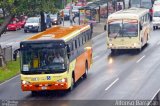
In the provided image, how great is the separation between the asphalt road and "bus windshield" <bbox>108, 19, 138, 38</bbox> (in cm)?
141

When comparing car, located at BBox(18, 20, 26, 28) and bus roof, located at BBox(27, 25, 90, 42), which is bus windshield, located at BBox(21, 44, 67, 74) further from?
car, located at BBox(18, 20, 26, 28)

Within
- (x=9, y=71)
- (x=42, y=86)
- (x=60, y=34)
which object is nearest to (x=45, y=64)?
(x=42, y=86)

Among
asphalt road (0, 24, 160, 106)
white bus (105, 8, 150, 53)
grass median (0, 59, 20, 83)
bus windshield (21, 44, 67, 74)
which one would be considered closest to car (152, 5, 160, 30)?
asphalt road (0, 24, 160, 106)

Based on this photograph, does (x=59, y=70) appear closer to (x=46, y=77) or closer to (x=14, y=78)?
(x=46, y=77)

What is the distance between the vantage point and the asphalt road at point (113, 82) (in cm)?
2703

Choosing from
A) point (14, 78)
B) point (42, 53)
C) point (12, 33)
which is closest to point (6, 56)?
point (14, 78)

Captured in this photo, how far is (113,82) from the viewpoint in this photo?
3059 cm

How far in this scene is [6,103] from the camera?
25.8 meters

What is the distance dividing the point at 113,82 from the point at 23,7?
863cm

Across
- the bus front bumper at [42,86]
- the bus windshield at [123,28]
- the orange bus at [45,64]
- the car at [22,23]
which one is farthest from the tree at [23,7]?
the car at [22,23]

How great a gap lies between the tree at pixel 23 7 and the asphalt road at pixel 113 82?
410 cm

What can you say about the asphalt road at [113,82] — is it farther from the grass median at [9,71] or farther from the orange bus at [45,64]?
the orange bus at [45,64]

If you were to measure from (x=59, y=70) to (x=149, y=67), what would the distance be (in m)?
9.75

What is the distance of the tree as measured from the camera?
115ft
